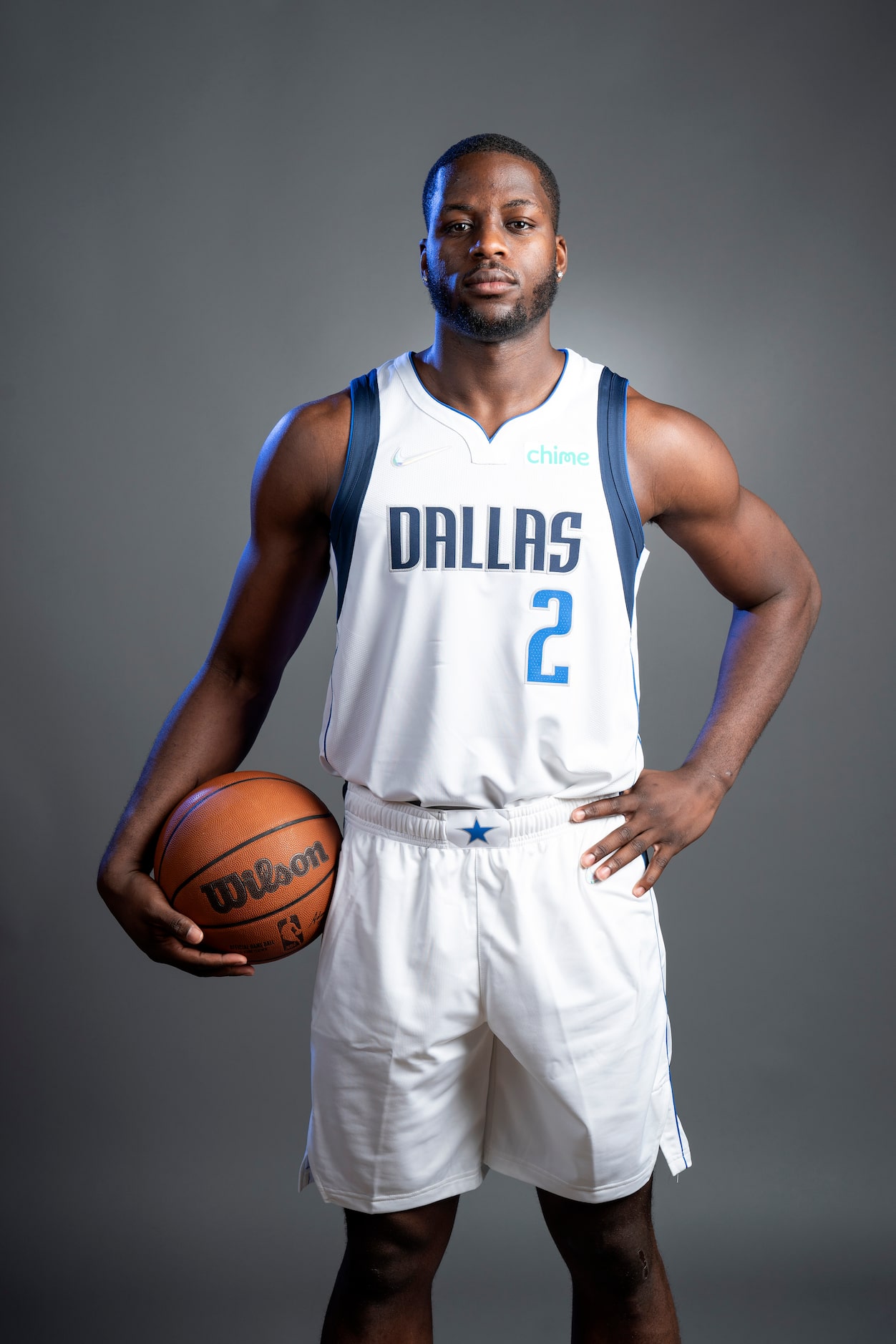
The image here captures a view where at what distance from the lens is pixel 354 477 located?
220 centimetres

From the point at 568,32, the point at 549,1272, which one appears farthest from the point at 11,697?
the point at 568,32

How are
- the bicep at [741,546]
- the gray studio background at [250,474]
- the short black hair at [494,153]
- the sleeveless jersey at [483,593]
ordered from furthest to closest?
1. the gray studio background at [250,474]
2. the bicep at [741,546]
3. the short black hair at [494,153]
4. the sleeveless jersey at [483,593]

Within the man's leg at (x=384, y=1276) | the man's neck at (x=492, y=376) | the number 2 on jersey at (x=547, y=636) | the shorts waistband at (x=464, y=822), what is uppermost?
the man's neck at (x=492, y=376)

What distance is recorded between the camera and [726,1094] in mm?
3654

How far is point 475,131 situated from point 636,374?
0.77m

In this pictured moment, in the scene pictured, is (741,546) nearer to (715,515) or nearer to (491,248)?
(715,515)

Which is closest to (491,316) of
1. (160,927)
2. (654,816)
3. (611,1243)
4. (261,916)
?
(654,816)

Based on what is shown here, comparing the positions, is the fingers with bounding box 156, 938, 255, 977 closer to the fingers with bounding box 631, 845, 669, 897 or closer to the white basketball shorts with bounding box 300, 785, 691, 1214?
the white basketball shorts with bounding box 300, 785, 691, 1214

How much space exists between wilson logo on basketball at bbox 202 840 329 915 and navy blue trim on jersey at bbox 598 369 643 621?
748 millimetres

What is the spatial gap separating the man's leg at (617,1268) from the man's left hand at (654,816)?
1.89 feet

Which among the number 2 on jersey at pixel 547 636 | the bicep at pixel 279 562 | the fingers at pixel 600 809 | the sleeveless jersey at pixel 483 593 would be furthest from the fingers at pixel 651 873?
the bicep at pixel 279 562

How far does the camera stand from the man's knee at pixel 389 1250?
233 centimetres

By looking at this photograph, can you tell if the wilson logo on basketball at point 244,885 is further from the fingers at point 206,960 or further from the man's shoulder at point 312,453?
the man's shoulder at point 312,453

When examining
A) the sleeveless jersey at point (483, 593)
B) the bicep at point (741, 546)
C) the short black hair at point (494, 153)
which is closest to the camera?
the sleeveless jersey at point (483, 593)
